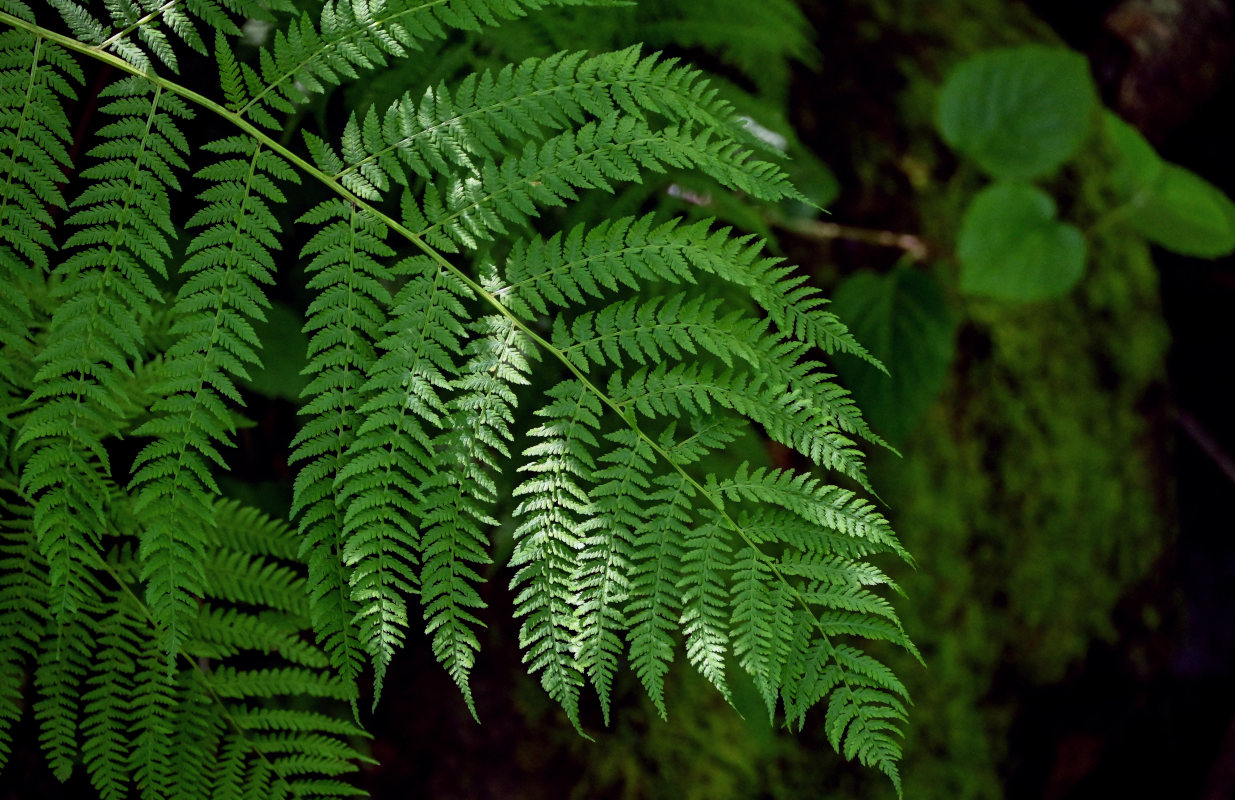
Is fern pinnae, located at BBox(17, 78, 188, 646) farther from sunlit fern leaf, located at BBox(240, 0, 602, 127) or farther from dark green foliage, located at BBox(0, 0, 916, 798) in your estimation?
sunlit fern leaf, located at BBox(240, 0, 602, 127)

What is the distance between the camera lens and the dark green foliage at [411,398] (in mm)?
1111

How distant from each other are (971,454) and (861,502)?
1.75 meters

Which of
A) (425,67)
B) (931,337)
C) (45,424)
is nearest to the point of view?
(45,424)

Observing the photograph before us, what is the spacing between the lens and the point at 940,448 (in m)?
2.62

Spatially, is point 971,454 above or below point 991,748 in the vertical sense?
above

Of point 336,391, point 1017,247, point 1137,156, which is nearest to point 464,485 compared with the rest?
point 336,391

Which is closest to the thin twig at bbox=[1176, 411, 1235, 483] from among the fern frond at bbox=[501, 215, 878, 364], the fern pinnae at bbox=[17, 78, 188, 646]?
the fern frond at bbox=[501, 215, 878, 364]

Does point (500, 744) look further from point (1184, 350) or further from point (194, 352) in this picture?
point (1184, 350)

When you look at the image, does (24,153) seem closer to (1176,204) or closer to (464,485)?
(464,485)

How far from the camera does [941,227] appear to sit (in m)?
2.78

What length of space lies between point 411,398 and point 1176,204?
2838 millimetres

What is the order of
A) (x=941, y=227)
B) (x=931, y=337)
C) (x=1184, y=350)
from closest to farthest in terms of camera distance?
(x=931, y=337) → (x=941, y=227) → (x=1184, y=350)

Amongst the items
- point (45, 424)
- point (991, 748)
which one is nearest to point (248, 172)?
point (45, 424)

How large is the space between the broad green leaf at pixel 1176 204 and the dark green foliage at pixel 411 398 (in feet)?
7.33
